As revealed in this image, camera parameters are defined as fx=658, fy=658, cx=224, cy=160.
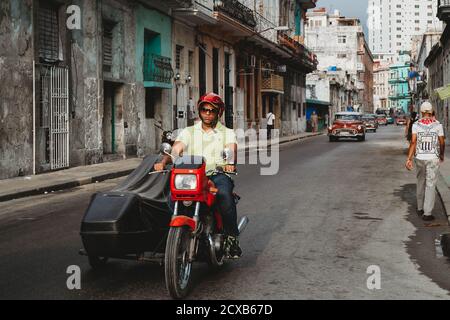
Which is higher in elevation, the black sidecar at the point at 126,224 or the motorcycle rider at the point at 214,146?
the motorcycle rider at the point at 214,146

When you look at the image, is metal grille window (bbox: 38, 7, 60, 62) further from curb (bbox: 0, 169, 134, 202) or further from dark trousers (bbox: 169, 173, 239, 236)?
dark trousers (bbox: 169, 173, 239, 236)

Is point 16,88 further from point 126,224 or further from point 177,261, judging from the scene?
point 177,261

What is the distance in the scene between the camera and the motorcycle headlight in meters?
4.98

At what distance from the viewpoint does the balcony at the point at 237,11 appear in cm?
2893

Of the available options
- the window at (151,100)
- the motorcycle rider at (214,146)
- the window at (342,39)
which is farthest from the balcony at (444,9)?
the window at (342,39)

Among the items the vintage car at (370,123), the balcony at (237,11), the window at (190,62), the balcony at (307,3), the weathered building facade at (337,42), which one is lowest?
the vintage car at (370,123)

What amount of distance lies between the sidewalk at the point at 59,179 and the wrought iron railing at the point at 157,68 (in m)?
4.97

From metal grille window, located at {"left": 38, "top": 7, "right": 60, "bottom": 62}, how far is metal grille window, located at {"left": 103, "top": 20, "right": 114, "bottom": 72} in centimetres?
304

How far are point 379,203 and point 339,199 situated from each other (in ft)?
2.32

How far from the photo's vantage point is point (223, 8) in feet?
95.8

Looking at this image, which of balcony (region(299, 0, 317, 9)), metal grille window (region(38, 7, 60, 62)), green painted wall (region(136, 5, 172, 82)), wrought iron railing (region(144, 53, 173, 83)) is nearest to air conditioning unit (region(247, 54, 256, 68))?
green painted wall (region(136, 5, 172, 82))

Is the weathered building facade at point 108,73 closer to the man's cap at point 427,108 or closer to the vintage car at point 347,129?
the vintage car at point 347,129
